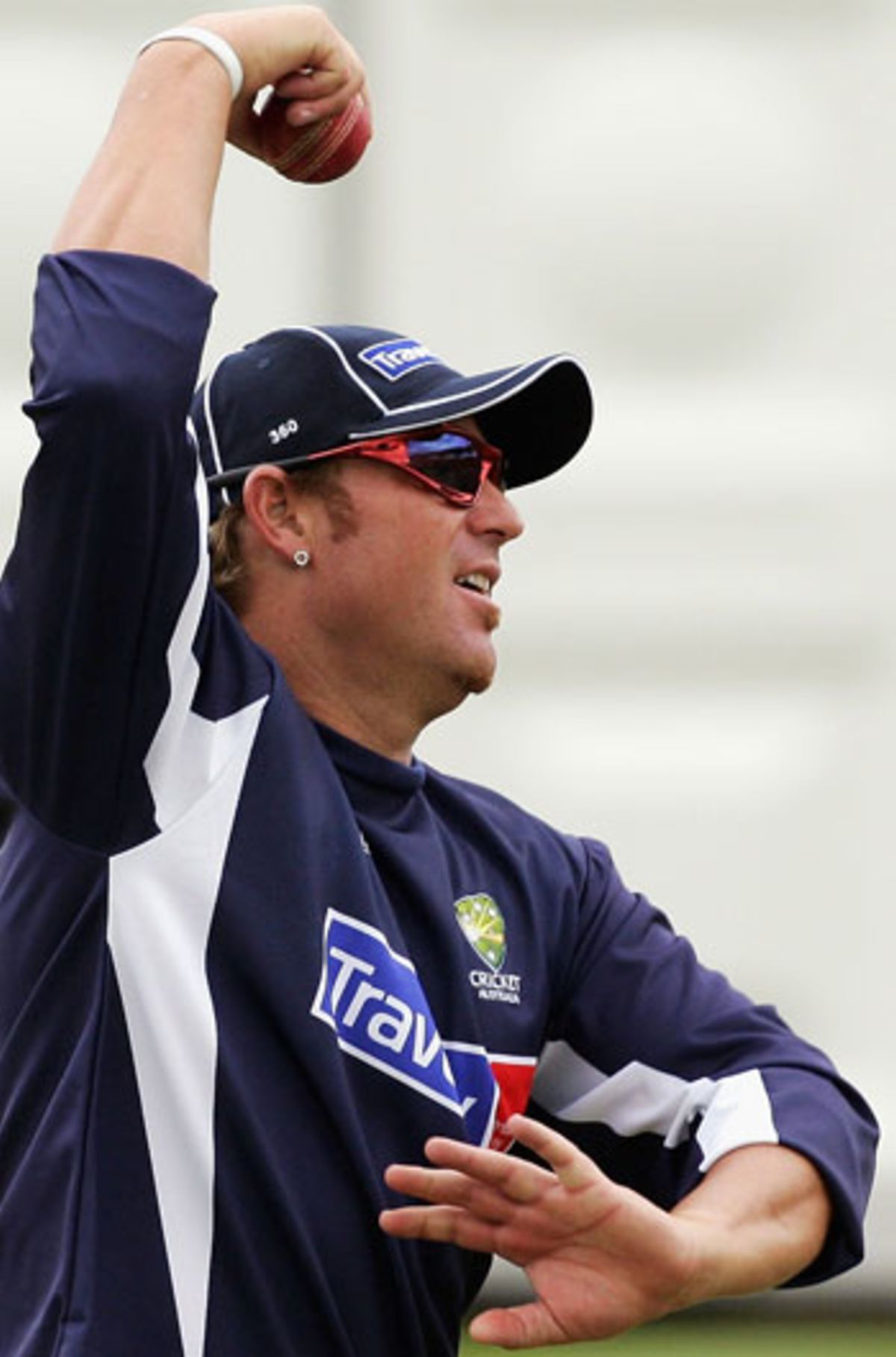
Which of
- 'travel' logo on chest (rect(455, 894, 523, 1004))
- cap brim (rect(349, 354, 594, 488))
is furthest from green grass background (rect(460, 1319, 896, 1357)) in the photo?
cap brim (rect(349, 354, 594, 488))

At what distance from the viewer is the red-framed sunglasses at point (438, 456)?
2.95 meters

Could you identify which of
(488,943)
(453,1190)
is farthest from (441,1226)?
(488,943)

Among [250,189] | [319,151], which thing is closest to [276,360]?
[319,151]

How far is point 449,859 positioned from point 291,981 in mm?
341

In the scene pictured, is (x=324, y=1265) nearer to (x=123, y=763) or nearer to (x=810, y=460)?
(x=123, y=763)

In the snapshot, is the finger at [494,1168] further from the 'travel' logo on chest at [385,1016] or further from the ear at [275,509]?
the ear at [275,509]

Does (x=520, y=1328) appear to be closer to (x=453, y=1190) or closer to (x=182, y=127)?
(x=453, y=1190)

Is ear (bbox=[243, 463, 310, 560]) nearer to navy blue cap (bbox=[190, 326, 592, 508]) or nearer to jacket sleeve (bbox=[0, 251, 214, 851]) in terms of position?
navy blue cap (bbox=[190, 326, 592, 508])

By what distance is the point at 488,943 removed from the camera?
294 cm

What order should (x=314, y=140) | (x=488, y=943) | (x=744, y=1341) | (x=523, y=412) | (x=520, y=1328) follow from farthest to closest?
(x=744, y=1341) → (x=523, y=412) → (x=488, y=943) → (x=314, y=140) → (x=520, y=1328)

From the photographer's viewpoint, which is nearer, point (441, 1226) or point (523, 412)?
point (441, 1226)

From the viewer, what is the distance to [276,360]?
3.00 meters

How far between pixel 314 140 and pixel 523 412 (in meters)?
0.40

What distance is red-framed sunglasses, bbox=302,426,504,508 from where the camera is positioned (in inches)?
116
